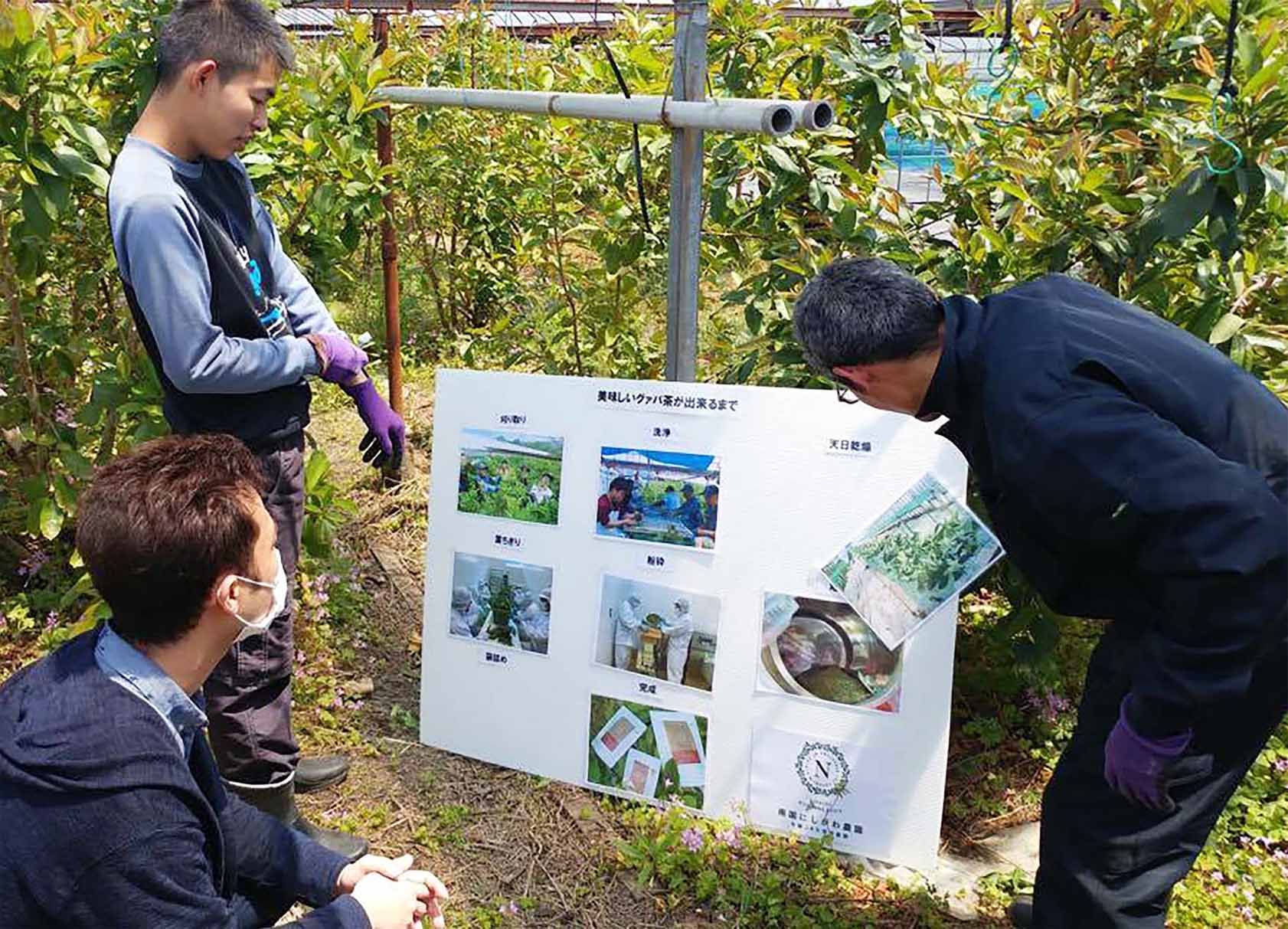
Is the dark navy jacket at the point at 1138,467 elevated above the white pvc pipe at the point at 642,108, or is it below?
below

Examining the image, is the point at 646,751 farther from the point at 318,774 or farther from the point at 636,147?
the point at 636,147

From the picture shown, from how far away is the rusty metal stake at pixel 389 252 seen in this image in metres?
3.98

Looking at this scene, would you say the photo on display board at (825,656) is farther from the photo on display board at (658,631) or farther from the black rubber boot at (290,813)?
the black rubber boot at (290,813)

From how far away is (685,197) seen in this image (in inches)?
106

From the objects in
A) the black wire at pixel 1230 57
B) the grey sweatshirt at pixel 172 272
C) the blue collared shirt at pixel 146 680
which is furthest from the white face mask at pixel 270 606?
the black wire at pixel 1230 57

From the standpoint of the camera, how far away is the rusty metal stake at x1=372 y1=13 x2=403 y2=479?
3.98 m

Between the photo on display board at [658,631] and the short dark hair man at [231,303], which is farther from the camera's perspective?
the photo on display board at [658,631]

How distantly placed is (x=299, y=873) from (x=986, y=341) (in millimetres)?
1471

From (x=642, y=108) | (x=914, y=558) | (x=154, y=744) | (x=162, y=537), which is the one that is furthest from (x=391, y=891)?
(x=642, y=108)

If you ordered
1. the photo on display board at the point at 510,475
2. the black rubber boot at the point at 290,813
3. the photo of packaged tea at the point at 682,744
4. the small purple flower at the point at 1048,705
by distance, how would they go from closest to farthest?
1. the black rubber boot at the point at 290,813
2. the photo of packaged tea at the point at 682,744
3. the photo on display board at the point at 510,475
4. the small purple flower at the point at 1048,705

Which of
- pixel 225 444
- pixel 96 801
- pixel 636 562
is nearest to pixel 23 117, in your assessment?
pixel 225 444

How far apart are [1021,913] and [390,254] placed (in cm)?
316

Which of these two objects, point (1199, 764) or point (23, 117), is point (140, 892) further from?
point (23, 117)

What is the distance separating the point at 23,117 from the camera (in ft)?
9.14
